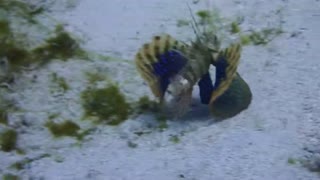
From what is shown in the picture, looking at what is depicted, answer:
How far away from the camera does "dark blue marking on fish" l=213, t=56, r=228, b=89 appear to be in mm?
3086

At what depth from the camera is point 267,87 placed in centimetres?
328

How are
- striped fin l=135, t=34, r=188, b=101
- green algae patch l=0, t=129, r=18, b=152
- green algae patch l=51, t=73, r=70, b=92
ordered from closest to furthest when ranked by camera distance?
green algae patch l=0, t=129, r=18, b=152, striped fin l=135, t=34, r=188, b=101, green algae patch l=51, t=73, r=70, b=92

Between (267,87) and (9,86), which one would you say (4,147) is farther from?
(267,87)

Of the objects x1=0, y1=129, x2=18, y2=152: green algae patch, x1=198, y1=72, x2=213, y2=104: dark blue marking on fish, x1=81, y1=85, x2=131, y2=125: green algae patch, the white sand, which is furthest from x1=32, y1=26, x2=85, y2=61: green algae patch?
x1=198, y1=72, x2=213, y2=104: dark blue marking on fish

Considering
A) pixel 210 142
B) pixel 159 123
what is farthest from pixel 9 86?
pixel 210 142

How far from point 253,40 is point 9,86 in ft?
4.66

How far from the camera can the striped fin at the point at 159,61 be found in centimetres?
313

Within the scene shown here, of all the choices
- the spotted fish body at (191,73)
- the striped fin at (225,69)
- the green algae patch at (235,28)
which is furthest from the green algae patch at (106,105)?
the green algae patch at (235,28)

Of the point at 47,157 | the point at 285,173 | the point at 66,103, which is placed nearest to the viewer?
the point at 285,173

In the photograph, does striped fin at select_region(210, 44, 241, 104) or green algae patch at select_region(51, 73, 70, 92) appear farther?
green algae patch at select_region(51, 73, 70, 92)

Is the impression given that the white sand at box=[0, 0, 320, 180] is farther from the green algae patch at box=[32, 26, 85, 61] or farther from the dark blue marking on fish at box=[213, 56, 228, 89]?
the dark blue marking on fish at box=[213, 56, 228, 89]

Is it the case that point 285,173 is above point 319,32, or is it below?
below

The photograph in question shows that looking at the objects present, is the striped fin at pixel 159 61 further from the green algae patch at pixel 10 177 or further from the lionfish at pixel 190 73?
the green algae patch at pixel 10 177

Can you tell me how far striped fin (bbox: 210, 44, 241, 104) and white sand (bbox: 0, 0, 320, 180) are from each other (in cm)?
15
